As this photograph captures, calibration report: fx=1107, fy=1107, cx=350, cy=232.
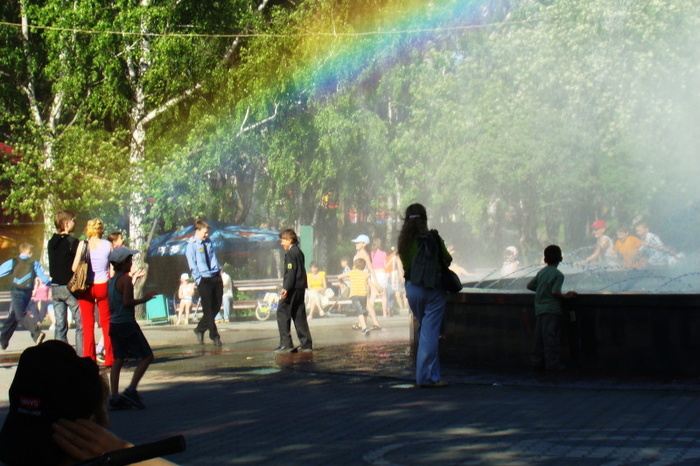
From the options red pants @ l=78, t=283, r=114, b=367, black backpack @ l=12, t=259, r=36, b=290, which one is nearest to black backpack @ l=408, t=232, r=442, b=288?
red pants @ l=78, t=283, r=114, b=367

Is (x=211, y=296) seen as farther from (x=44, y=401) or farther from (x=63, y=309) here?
(x=44, y=401)

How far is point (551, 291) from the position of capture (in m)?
10.8

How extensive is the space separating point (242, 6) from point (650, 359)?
2218 cm

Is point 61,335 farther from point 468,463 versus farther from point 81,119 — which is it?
point 81,119

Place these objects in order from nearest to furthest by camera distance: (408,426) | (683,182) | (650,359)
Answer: (408,426) < (650,359) < (683,182)

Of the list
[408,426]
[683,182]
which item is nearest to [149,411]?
[408,426]

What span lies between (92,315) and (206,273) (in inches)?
131

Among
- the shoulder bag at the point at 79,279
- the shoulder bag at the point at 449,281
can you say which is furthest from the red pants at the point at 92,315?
the shoulder bag at the point at 449,281

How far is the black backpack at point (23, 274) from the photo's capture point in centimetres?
1595

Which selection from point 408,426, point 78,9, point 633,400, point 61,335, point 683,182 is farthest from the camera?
point 683,182

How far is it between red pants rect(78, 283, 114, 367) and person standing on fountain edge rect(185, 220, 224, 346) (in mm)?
2954

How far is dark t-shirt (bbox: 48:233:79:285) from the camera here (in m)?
12.5

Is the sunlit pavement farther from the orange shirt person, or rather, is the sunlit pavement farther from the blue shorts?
the orange shirt person

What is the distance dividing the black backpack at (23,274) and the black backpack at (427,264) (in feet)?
25.6
